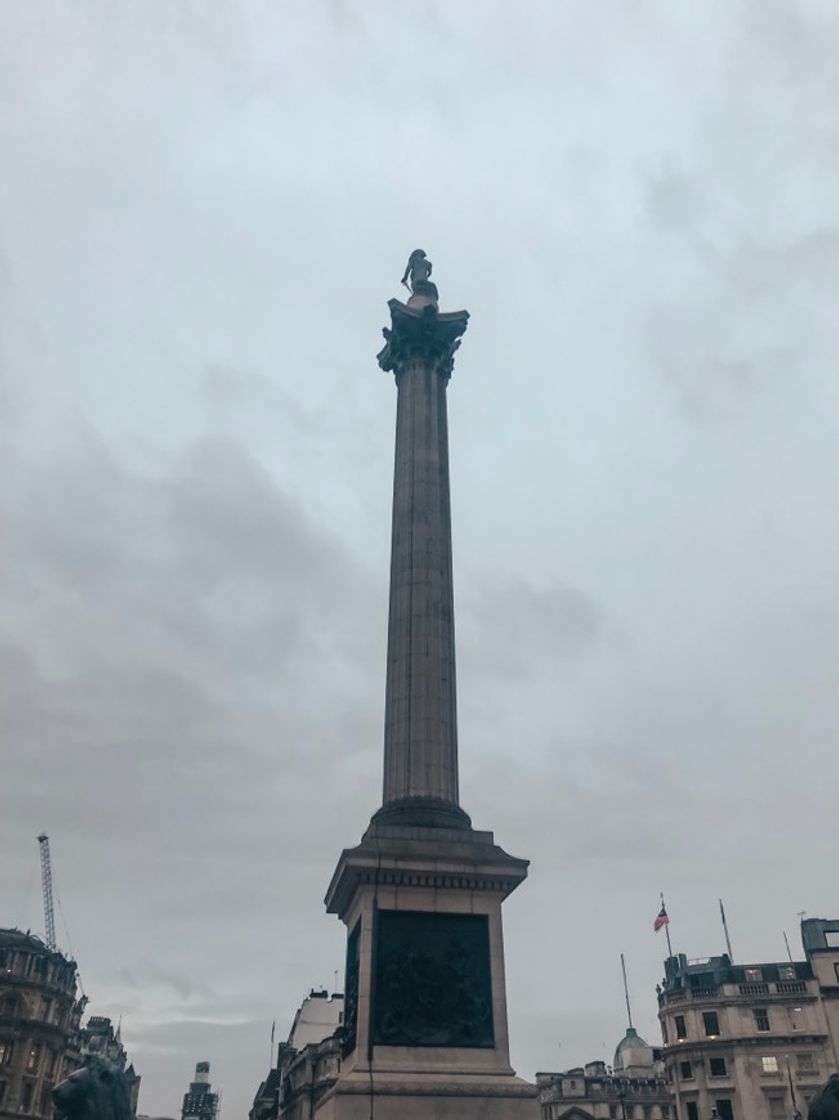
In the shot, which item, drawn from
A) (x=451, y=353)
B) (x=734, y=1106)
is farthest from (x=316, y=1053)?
(x=451, y=353)

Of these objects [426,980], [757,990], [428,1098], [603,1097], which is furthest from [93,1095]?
[603,1097]

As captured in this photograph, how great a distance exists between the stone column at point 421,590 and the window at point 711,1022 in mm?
49207

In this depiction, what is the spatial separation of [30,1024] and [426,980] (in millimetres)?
64695

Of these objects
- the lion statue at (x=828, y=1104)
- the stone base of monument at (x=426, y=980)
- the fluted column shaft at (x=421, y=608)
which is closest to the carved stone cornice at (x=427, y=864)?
the stone base of monument at (x=426, y=980)

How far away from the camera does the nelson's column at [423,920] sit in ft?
75.4

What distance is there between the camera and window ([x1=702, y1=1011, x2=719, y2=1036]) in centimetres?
6691

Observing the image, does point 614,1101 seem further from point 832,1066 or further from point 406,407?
point 406,407

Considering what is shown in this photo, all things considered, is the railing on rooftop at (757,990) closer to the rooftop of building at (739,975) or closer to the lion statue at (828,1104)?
the rooftop of building at (739,975)

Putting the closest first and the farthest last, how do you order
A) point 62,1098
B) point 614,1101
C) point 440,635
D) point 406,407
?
point 62,1098 → point 440,635 → point 406,407 → point 614,1101

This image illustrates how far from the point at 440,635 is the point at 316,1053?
38.8 m

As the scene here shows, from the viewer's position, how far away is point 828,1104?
19.6 m

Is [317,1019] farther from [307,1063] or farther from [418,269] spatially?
[418,269]

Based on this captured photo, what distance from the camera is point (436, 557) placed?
32.3 metres

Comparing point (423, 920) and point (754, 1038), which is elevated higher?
point (754, 1038)
